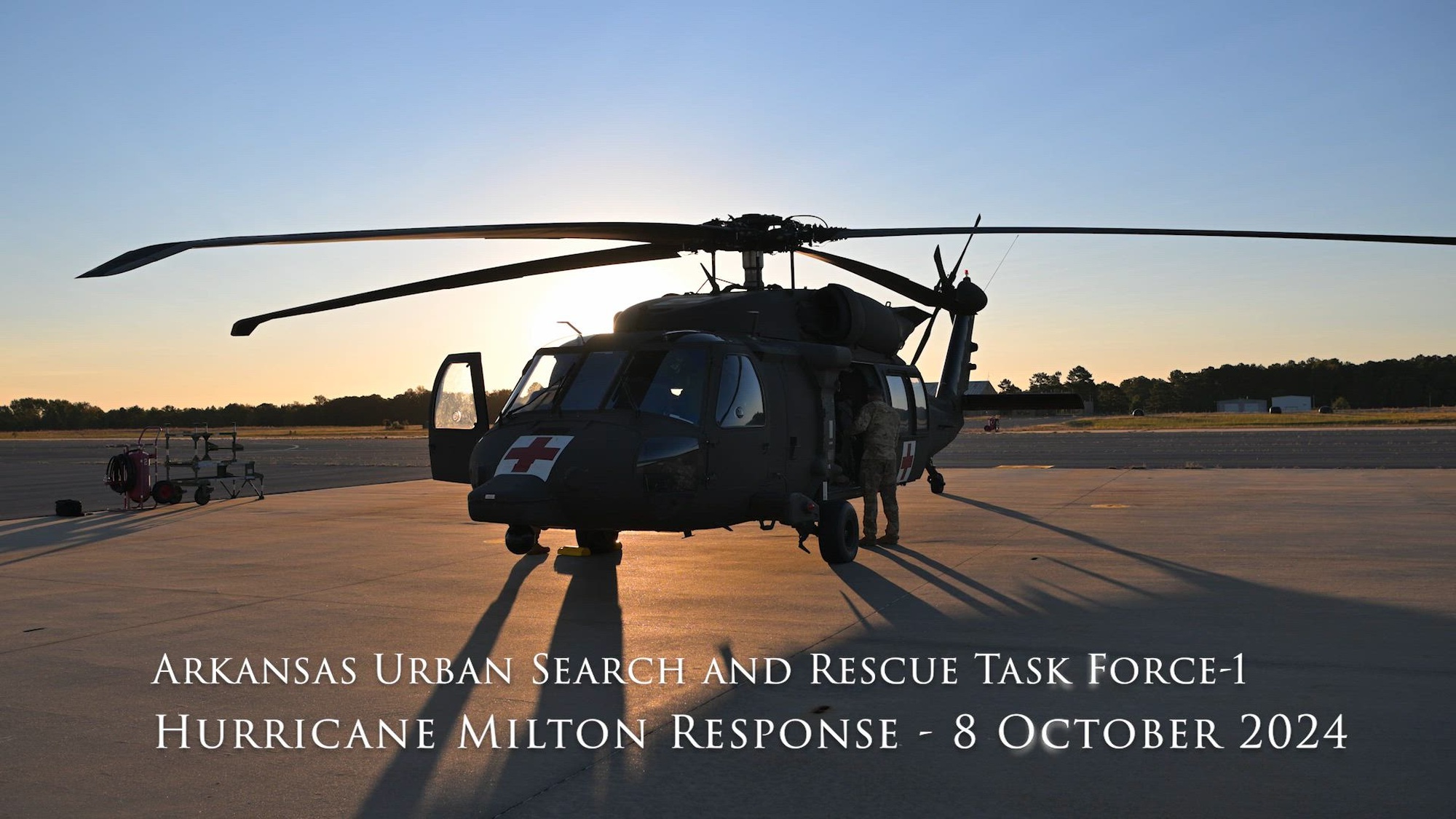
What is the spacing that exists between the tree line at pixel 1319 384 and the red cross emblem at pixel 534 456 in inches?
6297

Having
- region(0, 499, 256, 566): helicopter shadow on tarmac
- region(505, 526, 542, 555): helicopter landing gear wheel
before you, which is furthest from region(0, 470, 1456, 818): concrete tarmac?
region(505, 526, 542, 555): helicopter landing gear wheel

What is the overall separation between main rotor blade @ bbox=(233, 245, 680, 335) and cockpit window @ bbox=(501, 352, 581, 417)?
974 millimetres

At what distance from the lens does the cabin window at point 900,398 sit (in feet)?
43.2

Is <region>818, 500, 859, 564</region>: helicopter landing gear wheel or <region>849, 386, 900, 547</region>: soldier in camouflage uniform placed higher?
<region>849, 386, 900, 547</region>: soldier in camouflage uniform

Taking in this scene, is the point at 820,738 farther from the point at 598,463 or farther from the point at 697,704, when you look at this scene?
the point at 598,463

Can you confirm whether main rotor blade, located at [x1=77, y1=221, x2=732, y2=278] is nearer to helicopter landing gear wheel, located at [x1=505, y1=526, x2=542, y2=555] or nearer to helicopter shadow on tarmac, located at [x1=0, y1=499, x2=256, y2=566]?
helicopter landing gear wheel, located at [x1=505, y1=526, x2=542, y2=555]

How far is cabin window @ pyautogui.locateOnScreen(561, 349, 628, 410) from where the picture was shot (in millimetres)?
9664

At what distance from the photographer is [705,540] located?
1343 centimetres

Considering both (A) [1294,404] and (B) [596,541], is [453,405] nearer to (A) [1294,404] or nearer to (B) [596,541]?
(B) [596,541]

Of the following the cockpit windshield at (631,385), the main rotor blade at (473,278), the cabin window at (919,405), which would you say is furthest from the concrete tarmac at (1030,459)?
the cabin window at (919,405)

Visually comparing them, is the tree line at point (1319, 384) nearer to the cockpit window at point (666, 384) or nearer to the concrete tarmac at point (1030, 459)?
the concrete tarmac at point (1030, 459)

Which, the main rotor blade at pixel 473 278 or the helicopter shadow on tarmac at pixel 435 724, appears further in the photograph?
the main rotor blade at pixel 473 278

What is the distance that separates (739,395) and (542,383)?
2028 millimetres

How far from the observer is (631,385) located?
384 inches
